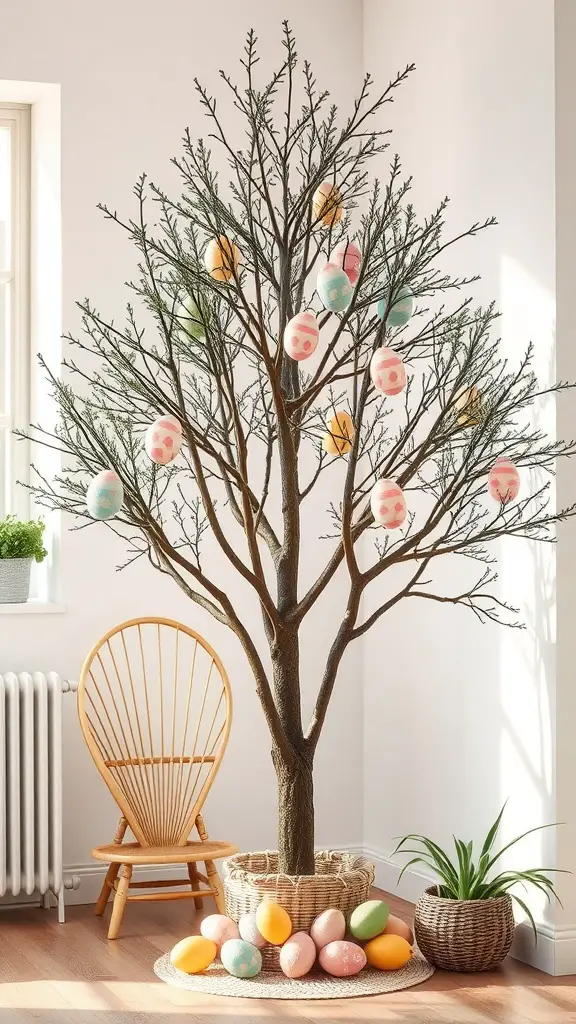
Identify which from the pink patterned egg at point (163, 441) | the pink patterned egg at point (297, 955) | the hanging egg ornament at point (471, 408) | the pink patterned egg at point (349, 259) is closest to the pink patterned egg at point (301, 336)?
the pink patterned egg at point (349, 259)

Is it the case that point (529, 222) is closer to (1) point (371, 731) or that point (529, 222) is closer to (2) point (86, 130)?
(2) point (86, 130)

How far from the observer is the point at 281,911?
324 centimetres

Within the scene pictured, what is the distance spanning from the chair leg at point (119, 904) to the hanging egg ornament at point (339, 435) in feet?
4.62

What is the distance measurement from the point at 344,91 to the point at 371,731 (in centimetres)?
228

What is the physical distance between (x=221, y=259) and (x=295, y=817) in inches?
58.0

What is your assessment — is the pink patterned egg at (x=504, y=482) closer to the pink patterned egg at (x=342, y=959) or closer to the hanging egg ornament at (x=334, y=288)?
the hanging egg ornament at (x=334, y=288)

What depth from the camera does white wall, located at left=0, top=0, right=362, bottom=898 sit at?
13.6 ft

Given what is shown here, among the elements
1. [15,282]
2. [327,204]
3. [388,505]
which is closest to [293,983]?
[388,505]

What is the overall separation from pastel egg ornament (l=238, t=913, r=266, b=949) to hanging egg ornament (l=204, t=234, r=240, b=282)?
164cm

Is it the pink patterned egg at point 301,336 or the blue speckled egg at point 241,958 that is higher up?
the pink patterned egg at point 301,336

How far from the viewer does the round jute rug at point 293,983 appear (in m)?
3.14

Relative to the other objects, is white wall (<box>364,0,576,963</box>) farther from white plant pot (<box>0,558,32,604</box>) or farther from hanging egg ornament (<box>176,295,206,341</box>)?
white plant pot (<box>0,558,32,604</box>)

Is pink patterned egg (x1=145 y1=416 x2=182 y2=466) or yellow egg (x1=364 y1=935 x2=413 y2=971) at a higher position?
pink patterned egg (x1=145 y1=416 x2=182 y2=466)

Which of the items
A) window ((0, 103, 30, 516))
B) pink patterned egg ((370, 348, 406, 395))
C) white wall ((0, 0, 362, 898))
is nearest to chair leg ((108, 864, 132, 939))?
white wall ((0, 0, 362, 898))
